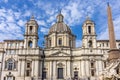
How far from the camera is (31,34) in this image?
56906mm

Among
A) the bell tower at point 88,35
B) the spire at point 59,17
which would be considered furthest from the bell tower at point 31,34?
the bell tower at point 88,35

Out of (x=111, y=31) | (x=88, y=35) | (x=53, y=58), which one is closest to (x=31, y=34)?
(x=53, y=58)

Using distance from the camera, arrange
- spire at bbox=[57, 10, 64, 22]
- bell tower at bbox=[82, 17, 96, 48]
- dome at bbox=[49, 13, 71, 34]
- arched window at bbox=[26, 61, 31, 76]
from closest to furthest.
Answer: arched window at bbox=[26, 61, 31, 76], bell tower at bbox=[82, 17, 96, 48], dome at bbox=[49, 13, 71, 34], spire at bbox=[57, 10, 64, 22]

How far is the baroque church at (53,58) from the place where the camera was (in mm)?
53375

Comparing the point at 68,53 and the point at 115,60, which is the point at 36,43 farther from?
the point at 115,60

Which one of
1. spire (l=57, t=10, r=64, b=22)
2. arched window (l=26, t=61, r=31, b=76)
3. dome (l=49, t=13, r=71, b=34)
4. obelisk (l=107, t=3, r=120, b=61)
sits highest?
spire (l=57, t=10, r=64, b=22)

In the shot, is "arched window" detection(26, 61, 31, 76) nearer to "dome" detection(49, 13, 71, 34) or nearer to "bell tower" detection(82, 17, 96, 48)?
"dome" detection(49, 13, 71, 34)

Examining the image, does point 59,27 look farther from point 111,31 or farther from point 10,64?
point 111,31

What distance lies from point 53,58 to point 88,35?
10886 mm

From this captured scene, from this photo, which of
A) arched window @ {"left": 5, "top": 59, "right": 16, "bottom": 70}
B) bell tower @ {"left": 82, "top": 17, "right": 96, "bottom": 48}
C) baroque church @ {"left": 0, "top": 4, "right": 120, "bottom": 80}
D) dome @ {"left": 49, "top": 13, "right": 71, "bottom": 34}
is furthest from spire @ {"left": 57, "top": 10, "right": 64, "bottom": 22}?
arched window @ {"left": 5, "top": 59, "right": 16, "bottom": 70}

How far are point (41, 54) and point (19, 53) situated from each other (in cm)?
550

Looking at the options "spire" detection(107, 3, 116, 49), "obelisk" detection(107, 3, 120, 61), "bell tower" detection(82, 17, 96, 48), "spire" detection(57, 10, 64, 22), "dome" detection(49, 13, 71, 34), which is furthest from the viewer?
"spire" detection(57, 10, 64, 22)

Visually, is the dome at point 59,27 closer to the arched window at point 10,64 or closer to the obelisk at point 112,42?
the arched window at point 10,64

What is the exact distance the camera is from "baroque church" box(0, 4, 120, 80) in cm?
5338
